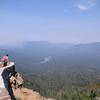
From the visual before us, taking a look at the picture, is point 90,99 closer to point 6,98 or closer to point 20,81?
point 20,81

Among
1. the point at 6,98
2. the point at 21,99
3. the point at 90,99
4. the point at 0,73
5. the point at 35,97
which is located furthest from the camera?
the point at 90,99

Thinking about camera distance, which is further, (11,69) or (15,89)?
(15,89)

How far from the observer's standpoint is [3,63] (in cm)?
3077

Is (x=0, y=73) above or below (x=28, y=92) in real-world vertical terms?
above

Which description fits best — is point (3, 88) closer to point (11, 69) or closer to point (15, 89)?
point (11, 69)

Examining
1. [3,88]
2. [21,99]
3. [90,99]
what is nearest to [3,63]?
[21,99]

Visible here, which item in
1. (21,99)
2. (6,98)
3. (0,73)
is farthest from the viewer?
(21,99)

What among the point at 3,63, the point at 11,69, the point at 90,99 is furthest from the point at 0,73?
the point at 90,99

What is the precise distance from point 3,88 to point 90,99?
183ft

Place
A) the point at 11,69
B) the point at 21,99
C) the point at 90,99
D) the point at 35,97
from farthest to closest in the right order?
the point at 90,99 < the point at 35,97 < the point at 21,99 < the point at 11,69

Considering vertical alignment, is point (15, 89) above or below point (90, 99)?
above

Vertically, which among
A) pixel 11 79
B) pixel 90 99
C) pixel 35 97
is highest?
pixel 11 79

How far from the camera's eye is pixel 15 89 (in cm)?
3161

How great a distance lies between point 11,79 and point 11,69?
1985 millimetres
